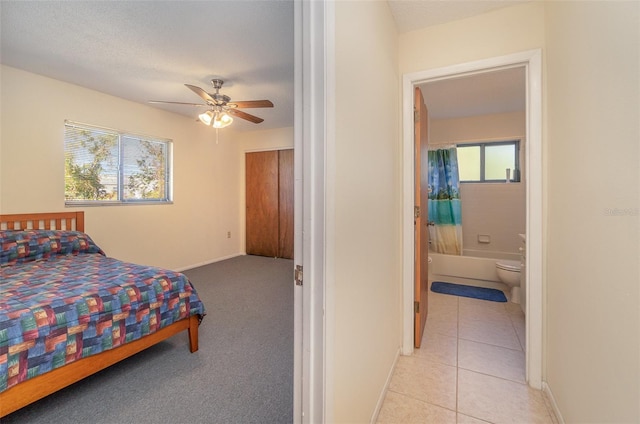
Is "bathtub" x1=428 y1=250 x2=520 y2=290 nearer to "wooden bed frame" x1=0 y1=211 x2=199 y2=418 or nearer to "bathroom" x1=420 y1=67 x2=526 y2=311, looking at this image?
"bathroom" x1=420 y1=67 x2=526 y2=311

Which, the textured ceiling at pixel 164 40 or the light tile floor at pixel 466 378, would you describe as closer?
the light tile floor at pixel 466 378

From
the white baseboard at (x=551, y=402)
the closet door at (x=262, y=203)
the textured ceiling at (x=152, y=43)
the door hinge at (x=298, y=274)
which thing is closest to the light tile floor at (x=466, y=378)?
the white baseboard at (x=551, y=402)

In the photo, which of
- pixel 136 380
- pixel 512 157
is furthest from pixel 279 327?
pixel 512 157

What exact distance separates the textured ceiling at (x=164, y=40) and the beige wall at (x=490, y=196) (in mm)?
866

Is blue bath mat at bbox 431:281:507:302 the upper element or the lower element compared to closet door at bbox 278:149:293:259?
lower

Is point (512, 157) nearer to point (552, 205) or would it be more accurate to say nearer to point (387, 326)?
point (552, 205)

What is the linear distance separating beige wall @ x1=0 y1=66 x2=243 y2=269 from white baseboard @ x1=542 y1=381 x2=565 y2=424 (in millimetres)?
4353

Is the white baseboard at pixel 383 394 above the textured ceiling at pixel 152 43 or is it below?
below

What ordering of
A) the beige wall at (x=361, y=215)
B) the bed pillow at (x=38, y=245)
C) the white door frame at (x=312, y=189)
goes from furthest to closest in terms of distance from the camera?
the bed pillow at (x=38, y=245)
the beige wall at (x=361, y=215)
the white door frame at (x=312, y=189)

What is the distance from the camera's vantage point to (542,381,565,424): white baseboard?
1350mm

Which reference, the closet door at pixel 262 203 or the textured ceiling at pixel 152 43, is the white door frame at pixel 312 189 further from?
the closet door at pixel 262 203

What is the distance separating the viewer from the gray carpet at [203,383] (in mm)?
1432

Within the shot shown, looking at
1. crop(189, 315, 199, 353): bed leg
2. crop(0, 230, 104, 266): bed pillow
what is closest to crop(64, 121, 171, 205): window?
crop(0, 230, 104, 266): bed pillow

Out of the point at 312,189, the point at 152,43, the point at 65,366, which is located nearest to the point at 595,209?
the point at 312,189
